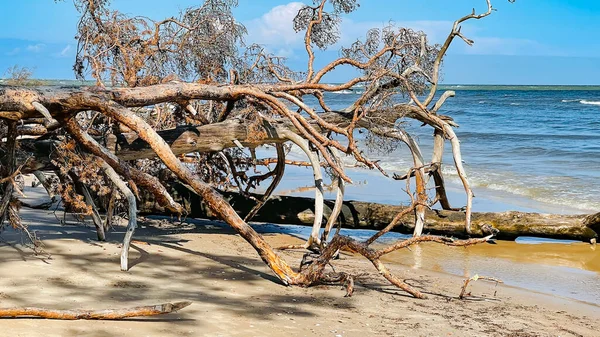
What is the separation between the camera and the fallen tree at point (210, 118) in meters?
6.40

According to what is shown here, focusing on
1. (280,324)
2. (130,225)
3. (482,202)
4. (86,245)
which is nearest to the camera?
(280,324)

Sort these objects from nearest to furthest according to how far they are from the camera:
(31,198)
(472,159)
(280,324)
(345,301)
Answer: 1. (280,324)
2. (345,301)
3. (31,198)
4. (472,159)

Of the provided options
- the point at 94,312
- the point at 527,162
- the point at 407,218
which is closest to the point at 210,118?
the point at 407,218

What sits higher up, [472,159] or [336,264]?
[472,159]

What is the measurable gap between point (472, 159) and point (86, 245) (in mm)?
15512

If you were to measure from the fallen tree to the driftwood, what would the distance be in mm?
1535

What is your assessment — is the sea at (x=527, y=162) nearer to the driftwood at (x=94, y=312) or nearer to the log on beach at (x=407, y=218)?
the log on beach at (x=407, y=218)

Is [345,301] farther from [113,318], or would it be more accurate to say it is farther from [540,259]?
[540,259]

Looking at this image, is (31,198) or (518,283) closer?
(518,283)

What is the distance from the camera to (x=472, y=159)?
2139cm

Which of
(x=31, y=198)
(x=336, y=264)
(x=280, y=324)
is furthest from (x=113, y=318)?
(x=31, y=198)

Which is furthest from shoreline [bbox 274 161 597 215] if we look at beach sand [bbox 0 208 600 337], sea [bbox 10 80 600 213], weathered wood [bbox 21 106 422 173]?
beach sand [bbox 0 208 600 337]

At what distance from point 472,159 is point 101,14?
14450 millimetres

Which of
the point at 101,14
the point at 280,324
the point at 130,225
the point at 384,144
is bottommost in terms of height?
the point at 280,324
